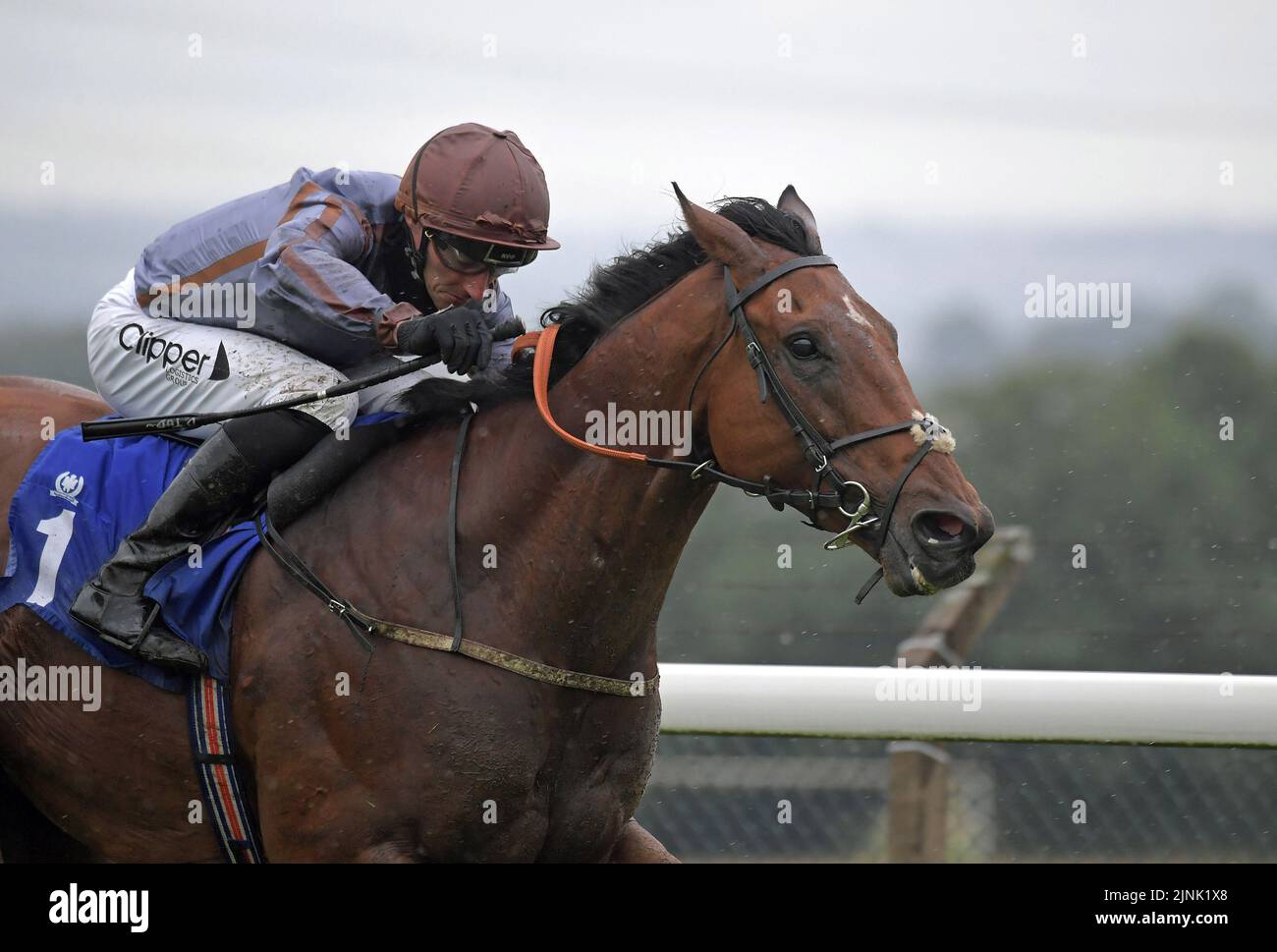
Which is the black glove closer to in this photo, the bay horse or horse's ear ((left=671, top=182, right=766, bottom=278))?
the bay horse

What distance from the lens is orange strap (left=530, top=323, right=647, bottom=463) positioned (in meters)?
2.78

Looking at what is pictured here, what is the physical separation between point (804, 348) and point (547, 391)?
1.86ft

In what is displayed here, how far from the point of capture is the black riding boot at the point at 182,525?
2945mm

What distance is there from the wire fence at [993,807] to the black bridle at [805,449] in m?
3.04

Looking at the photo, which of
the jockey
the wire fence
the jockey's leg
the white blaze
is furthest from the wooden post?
the jockey's leg

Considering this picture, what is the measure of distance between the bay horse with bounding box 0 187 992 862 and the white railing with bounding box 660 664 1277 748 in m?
1.55

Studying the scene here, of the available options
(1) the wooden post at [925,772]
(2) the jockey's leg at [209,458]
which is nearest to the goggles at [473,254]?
(2) the jockey's leg at [209,458]

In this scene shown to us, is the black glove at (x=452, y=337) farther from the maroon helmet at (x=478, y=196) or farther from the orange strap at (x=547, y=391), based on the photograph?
the maroon helmet at (x=478, y=196)

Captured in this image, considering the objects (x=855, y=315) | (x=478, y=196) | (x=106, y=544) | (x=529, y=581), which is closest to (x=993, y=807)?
(x=529, y=581)

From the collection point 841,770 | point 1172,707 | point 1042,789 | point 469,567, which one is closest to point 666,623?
point 841,770

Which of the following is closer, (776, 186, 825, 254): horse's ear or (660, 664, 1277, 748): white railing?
(776, 186, 825, 254): horse's ear

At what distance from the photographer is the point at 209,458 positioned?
9.86 feet
